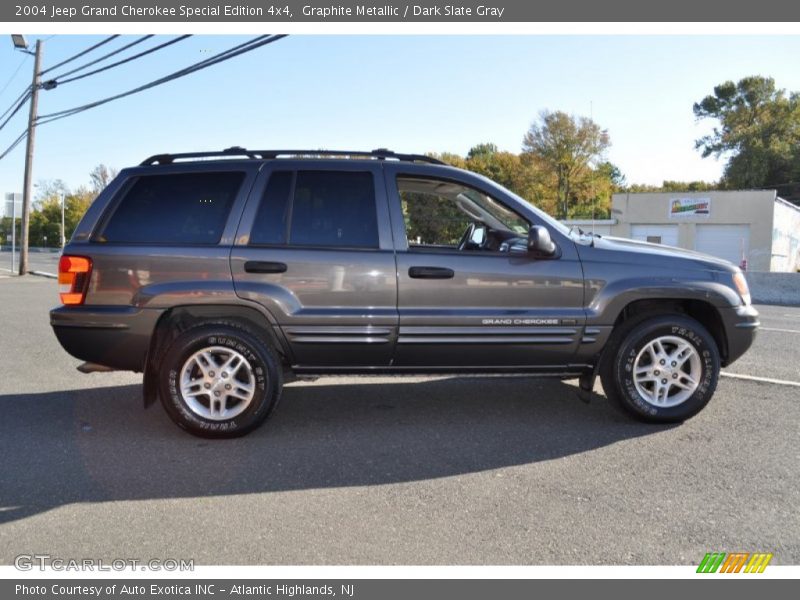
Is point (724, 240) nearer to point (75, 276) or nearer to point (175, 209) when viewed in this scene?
point (175, 209)

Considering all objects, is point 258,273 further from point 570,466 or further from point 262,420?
point 570,466

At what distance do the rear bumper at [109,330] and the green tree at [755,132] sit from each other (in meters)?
56.6

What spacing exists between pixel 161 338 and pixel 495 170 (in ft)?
170

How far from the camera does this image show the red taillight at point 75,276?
4336 mm

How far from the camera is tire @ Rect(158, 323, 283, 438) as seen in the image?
430cm

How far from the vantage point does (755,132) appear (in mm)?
52375

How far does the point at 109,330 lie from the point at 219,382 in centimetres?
85

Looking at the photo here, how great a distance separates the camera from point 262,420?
14.3ft

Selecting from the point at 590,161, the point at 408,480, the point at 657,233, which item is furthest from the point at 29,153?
the point at 590,161

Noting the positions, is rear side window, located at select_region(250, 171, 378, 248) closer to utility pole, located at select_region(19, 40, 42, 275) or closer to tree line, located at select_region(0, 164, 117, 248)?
utility pole, located at select_region(19, 40, 42, 275)

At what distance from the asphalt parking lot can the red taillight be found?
100cm

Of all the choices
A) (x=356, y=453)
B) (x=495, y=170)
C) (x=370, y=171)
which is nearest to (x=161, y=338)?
(x=356, y=453)

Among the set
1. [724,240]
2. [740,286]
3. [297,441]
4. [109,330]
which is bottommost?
[297,441]

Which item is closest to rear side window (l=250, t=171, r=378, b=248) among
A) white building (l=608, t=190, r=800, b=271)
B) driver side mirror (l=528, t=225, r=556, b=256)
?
driver side mirror (l=528, t=225, r=556, b=256)
